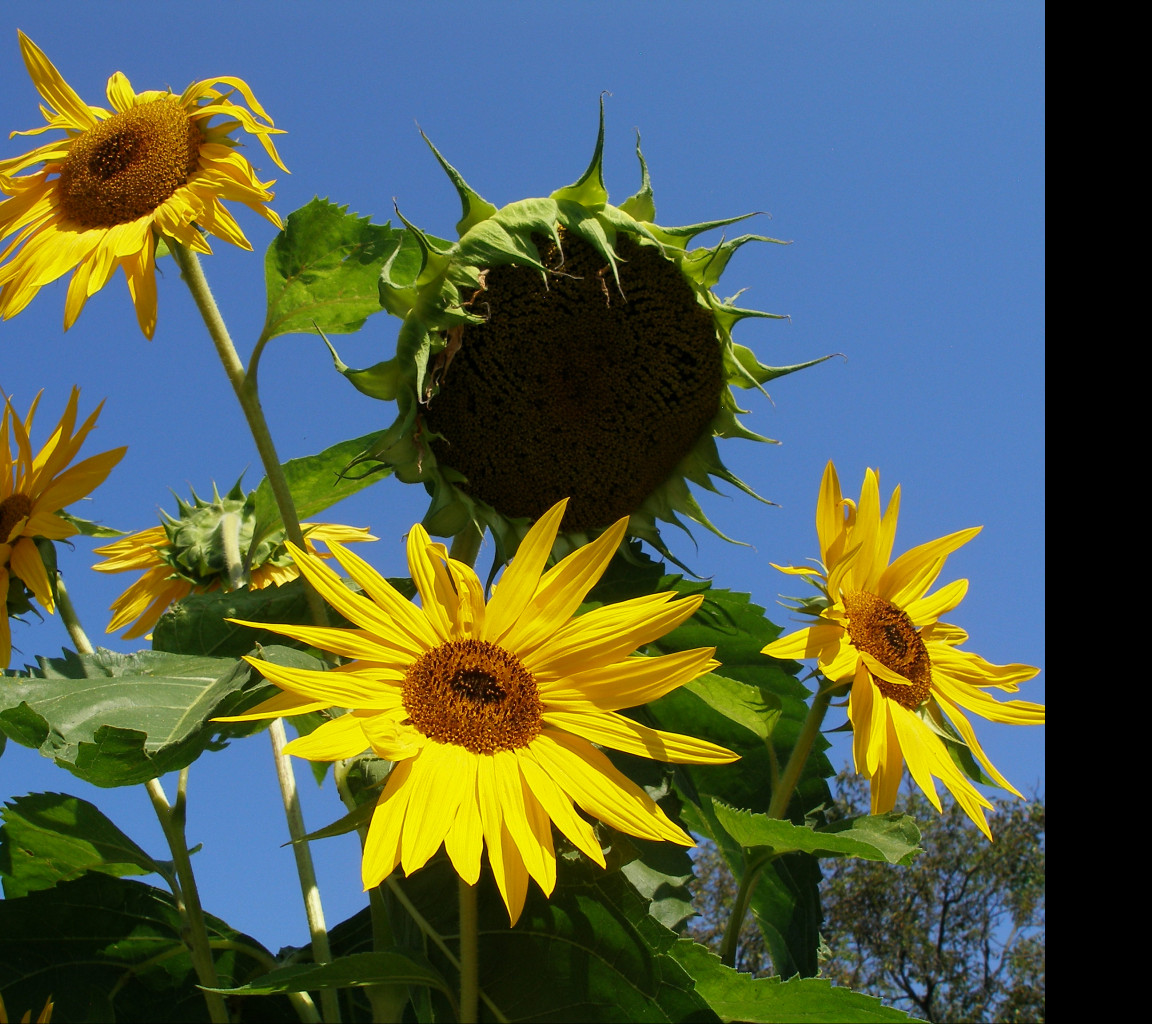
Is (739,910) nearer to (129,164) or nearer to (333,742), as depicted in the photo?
(333,742)

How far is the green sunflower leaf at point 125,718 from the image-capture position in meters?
1.36

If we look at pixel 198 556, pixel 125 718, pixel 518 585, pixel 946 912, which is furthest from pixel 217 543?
pixel 946 912

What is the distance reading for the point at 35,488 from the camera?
6.71 feet

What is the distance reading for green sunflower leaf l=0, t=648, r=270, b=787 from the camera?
136 cm

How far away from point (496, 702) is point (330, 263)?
96cm

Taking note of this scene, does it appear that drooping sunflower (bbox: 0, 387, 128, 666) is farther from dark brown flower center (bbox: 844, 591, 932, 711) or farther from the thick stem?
dark brown flower center (bbox: 844, 591, 932, 711)

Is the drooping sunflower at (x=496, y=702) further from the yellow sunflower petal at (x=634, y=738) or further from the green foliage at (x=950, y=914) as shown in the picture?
the green foliage at (x=950, y=914)

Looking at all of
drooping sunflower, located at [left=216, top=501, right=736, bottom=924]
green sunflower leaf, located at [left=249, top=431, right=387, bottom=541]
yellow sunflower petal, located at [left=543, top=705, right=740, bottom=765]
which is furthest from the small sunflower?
yellow sunflower petal, located at [left=543, top=705, right=740, bottom=765]

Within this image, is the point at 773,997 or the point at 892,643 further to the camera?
the point at 892,643

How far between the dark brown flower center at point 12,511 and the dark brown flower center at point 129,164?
50 centimetres

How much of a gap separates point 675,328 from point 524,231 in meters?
0.31

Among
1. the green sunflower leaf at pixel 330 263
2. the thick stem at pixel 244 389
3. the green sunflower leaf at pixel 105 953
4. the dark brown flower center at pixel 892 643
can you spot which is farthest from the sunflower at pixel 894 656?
the green sunflower leaf at pixel 105 953
